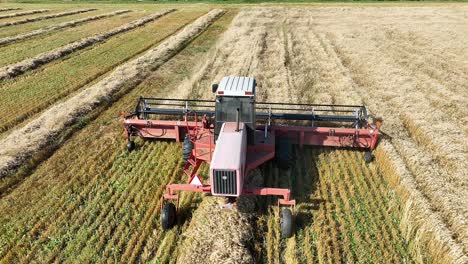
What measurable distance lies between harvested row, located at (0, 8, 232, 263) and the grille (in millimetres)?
1686

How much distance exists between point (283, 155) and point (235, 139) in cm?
237

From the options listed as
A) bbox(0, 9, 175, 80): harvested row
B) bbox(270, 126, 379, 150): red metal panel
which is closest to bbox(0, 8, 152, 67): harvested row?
bbox(0, 9, 175, 80): harvested row

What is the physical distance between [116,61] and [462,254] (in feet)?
68.7

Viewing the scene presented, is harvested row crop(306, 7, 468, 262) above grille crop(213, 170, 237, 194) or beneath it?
beneath

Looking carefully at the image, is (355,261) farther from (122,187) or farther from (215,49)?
(215,49)

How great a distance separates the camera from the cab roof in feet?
32.9

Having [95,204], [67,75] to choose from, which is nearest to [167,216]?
[95,204]

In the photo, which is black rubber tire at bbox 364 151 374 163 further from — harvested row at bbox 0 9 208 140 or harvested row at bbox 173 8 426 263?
harvested row at bbox 0 9 208 140

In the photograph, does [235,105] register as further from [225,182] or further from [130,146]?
[130,146]

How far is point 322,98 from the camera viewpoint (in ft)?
54.0

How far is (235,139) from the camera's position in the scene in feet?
30.9

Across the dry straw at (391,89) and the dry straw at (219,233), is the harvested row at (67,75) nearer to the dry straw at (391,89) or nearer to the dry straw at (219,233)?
the dry straw at (391,89)

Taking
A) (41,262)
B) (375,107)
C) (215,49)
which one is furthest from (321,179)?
(215,49)

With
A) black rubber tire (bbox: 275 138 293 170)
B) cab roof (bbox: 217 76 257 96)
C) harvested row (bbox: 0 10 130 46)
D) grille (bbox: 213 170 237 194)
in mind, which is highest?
cab roof (bbox: 217 76 257 96)
